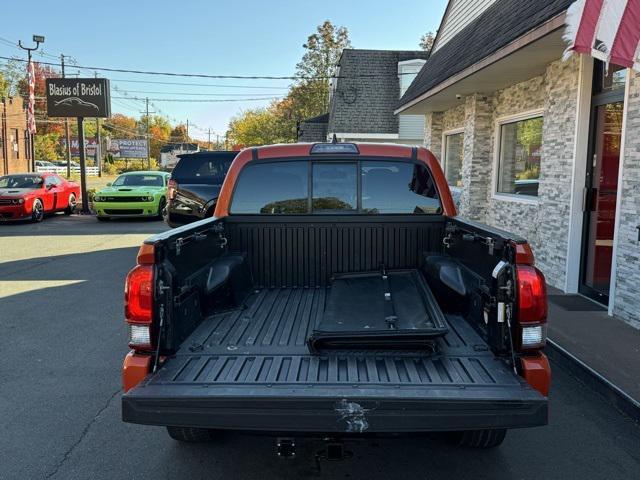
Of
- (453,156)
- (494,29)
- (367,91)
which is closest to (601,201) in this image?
(494,29)

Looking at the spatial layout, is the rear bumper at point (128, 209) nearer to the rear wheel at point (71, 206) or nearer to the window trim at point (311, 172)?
the rear wheel at point (71, 206)

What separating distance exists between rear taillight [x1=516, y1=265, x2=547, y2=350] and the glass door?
184 inches

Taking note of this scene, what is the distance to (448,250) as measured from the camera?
421cm

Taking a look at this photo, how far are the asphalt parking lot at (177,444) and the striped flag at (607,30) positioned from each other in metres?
2.87

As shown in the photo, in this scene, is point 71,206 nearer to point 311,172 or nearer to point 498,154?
point 498,154

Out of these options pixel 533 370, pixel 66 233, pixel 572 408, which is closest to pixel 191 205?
pixel 66 233

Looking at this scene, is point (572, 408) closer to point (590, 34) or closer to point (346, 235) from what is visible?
point (346, 235)

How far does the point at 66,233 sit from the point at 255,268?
40.2 ft

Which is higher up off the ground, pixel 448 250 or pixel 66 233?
pixel 448 250

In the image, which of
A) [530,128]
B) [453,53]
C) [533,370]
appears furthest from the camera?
[453,53]

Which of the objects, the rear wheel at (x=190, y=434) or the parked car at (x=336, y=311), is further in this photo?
the rear wheel at (x=190, y=434)

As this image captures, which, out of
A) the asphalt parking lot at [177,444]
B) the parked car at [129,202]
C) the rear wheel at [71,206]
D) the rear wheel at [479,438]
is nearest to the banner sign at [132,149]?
the rear wheel at [71,206]

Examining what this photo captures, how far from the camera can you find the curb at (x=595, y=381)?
4.10 metres

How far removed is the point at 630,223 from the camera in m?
6.05
